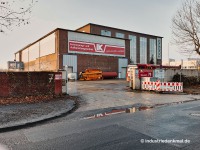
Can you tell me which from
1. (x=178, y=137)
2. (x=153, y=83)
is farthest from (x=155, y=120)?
(x=153, y=83)

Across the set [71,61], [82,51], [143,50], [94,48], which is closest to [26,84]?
[71,61]

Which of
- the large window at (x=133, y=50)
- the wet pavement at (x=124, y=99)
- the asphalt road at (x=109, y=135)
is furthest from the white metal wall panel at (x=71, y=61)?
the asphalt road at (x=109, y=135)

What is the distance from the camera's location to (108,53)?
45.2 meters

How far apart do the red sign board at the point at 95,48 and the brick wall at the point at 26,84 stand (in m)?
26.9

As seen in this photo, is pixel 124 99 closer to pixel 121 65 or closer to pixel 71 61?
pixel 71 61

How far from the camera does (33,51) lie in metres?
53.3

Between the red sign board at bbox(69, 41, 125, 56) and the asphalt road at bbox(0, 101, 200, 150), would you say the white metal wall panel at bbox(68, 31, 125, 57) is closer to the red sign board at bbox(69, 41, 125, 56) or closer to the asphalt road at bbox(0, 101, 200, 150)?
the red sign board at bbox(69, 41, 125, 56)

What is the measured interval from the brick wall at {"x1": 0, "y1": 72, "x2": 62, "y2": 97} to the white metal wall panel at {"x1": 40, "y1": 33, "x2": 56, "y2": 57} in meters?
27.4

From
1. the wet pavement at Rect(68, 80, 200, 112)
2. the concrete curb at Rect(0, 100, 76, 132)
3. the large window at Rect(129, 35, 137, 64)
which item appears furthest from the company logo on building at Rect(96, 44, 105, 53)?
the concrete curb at Rect(0, 100, 76, 132)

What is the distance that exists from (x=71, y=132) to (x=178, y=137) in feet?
9.67

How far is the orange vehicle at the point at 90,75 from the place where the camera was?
1512 inches

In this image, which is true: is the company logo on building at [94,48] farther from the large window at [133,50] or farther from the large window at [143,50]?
the large window at [143,50]

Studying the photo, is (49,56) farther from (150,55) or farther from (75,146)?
(75,146)

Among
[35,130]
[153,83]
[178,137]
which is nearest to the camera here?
[178,137]
